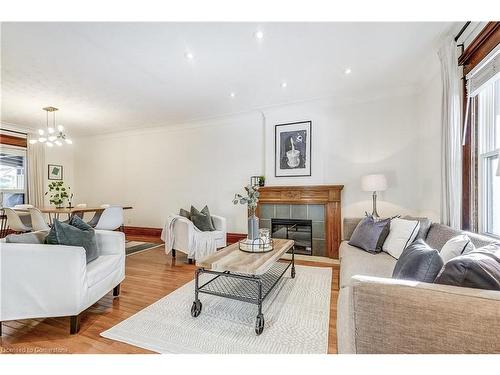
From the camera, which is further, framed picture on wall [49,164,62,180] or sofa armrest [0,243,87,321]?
framed picture on wall [49,164,62,180]

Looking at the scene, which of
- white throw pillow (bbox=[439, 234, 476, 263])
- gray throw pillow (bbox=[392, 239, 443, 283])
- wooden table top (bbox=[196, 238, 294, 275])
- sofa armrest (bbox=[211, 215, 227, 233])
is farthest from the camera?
sofa armrest (bbox=[211, 215, 227, 233])

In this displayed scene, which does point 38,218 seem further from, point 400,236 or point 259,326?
point 400,236

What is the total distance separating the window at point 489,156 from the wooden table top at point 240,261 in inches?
71.1

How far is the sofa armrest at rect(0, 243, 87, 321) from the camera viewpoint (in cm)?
168

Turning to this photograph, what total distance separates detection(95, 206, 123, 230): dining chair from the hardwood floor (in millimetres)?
1543

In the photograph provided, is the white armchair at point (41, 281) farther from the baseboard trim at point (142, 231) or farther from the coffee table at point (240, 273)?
the baseboard trim at point (142, 231)

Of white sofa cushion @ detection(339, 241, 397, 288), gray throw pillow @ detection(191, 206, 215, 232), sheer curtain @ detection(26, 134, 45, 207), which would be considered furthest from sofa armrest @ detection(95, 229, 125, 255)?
sheer curtain @ detection(26, 134, 45, 207)

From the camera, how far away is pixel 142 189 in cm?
583

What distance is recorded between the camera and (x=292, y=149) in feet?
14.1

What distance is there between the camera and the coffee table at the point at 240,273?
1.84m

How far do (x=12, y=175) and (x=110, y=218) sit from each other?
10.5 ft

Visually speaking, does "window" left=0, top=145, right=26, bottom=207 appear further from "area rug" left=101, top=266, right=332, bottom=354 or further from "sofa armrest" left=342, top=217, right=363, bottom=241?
"sofa armrest" left=342, top=217, right=363, bottom=241
